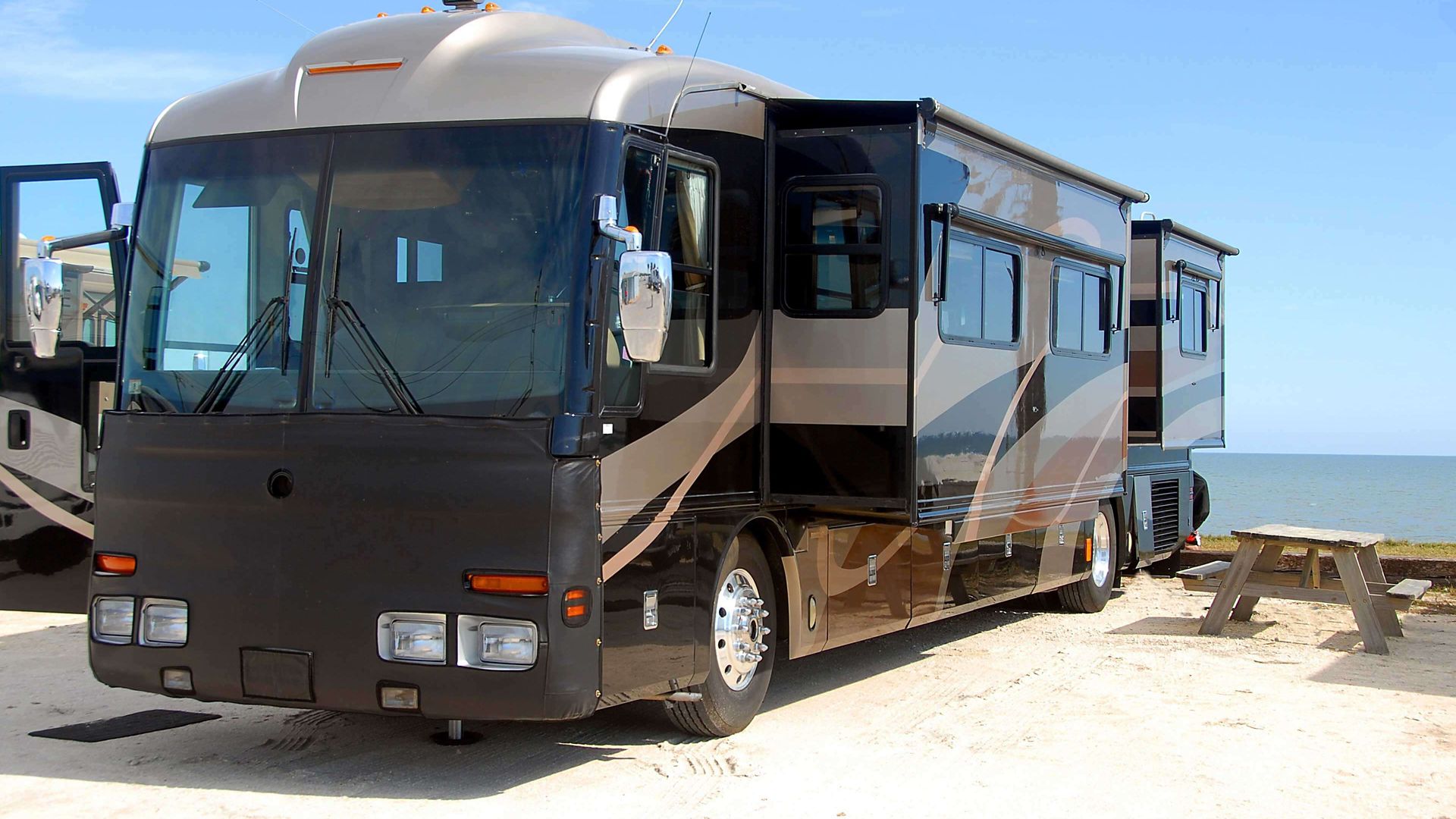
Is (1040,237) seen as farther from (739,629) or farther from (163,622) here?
(163,622)

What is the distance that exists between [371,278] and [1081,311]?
6061 millimetres

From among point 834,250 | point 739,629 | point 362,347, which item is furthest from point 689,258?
point 739,629

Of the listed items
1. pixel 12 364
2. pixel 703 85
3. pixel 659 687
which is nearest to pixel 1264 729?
pixel 659 687

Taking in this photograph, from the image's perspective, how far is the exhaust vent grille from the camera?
13.7 metres

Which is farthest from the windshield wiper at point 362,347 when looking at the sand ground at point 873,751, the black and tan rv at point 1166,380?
the black and tan rv at point 1166,380

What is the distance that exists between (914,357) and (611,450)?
2247 mm

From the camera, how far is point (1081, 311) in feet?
35.2

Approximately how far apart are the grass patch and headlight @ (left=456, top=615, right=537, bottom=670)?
1068cm

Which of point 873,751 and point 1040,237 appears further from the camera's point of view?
point 1040,237

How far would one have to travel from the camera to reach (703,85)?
7062 mm

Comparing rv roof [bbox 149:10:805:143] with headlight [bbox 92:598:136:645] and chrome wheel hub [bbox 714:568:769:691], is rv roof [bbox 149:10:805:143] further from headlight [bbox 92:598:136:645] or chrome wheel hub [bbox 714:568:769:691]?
chrome wheel hub [bbox 714:568:769:691]

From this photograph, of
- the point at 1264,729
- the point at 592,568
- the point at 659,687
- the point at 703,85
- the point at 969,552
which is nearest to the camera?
the point at 592,568

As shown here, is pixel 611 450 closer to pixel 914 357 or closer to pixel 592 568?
pixel 592 568

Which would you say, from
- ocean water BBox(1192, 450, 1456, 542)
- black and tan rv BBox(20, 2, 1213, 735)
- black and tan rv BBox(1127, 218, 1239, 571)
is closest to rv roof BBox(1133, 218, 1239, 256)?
black and tan rv BBox(1127, 218, 1239, 571)
